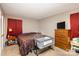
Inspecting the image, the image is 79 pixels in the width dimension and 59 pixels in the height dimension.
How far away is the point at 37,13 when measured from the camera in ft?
5.53

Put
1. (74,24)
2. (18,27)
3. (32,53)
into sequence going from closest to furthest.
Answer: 1. (32,53)
2. (18,27)
3. (74,24)

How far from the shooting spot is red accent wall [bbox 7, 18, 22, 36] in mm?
1609

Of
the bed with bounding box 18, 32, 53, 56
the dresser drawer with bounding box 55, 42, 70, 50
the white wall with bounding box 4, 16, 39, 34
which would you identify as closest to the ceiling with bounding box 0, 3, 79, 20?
the white wall with bounding box 4, 16, 39, 34

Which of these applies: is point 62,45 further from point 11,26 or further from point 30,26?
point 11,26

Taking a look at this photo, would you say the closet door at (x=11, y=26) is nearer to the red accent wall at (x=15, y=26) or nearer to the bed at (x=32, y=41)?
the red accent wall at (x=15, y=26)

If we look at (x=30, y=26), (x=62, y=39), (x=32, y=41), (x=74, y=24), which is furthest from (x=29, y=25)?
(x=74, y=24)

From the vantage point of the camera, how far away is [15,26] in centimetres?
162

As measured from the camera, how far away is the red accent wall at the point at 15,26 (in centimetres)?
161

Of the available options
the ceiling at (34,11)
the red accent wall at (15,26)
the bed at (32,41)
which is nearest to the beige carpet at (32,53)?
the bed at (32,41)

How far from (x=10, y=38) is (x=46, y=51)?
78 centimetres

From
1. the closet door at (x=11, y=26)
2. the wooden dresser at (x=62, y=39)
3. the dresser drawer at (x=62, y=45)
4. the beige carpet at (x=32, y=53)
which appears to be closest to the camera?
the beige carpet at (x=32, y=53)

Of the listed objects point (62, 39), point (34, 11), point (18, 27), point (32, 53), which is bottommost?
point (32, 53)

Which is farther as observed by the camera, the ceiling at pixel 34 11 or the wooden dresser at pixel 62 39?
the wooden dresser at pixel 62 39

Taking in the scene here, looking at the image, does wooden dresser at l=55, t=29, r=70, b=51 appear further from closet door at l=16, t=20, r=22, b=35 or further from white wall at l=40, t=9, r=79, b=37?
closet door at l=16, t=20, r=22, b=35
